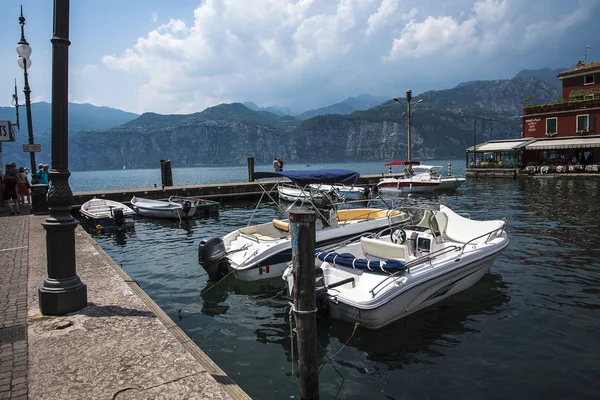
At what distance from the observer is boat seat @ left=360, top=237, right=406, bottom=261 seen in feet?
29.3

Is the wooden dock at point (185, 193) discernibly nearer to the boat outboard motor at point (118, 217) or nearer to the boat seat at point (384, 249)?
the boat outboard motor at point (118, 217)

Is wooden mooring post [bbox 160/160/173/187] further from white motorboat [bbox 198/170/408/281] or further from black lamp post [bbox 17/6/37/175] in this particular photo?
white motorboat [bbox 198/170/408/281]

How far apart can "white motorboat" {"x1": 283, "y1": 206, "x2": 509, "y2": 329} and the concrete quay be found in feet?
7.78

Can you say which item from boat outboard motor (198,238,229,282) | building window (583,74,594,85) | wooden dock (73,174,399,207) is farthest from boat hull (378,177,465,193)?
building window (583,74,594,85)

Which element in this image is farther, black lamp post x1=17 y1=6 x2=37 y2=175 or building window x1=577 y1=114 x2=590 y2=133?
building window x1=577 y1=114 x2=590 y2=133

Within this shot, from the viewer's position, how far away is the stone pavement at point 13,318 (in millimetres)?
4426

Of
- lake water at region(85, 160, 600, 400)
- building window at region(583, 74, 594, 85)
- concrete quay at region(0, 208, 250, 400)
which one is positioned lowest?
lake water at region(85, 160, 600, 400)

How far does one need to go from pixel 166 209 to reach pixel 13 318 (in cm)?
1674

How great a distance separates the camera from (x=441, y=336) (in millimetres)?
7734

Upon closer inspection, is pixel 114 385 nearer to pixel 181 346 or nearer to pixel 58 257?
pixel 181 346

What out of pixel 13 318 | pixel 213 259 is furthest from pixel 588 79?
pixel 13 318

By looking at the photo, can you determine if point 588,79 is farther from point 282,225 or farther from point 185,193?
point 282,225

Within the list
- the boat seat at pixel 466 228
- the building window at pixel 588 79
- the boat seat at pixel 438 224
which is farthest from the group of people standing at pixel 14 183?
the building window at pixel 588 79

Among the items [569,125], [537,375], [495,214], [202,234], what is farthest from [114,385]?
[569,125]
